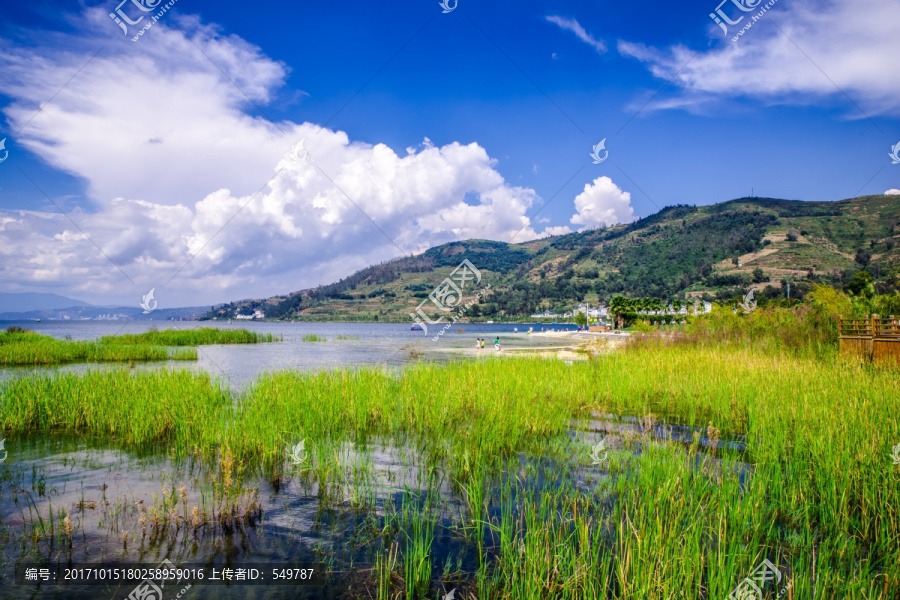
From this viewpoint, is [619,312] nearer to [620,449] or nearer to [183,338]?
[183,338]

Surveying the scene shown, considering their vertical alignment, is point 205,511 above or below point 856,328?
below

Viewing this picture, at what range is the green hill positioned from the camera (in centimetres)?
10519

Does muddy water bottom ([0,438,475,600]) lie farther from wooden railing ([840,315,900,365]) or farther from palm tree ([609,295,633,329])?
palm tree ([609,295,633,329])

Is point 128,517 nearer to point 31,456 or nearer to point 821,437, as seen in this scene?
point 31,456

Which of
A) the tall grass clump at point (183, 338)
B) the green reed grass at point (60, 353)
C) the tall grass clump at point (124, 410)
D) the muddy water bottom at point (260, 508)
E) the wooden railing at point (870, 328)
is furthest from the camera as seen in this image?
the tall grass clump at point (183, 338)

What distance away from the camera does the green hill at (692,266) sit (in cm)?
10519

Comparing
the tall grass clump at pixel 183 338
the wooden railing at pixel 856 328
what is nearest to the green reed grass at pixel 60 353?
the tall grass clump at pixel 183 338

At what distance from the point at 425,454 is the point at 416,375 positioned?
18.6 ft

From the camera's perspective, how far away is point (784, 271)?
345ft

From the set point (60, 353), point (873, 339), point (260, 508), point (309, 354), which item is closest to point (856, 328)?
point (873, 339)

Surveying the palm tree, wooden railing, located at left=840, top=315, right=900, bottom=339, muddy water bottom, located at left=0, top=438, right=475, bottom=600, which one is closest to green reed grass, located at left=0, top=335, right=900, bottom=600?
muddy water bottom, located at left=0, top=438, right=475, bottom=600

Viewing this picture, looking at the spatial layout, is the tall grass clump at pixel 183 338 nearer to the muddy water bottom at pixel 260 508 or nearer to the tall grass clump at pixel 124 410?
the tall grass clump at pixel 124 410

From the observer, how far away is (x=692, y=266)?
462ft

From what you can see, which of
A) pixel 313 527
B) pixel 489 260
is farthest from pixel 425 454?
pixel 489 260
